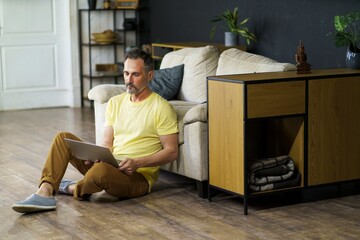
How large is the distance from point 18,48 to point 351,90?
16.5 feet

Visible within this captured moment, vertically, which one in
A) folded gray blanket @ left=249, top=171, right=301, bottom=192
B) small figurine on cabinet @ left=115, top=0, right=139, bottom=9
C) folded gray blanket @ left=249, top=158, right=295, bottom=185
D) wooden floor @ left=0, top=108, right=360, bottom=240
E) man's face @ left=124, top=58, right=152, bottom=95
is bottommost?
wooden floor @ left=0, top=108, right=360, bottom=240

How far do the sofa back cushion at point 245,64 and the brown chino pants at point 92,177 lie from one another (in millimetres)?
990

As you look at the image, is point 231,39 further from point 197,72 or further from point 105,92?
point 105,92

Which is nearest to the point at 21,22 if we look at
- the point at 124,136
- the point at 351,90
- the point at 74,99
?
the point at 74,99

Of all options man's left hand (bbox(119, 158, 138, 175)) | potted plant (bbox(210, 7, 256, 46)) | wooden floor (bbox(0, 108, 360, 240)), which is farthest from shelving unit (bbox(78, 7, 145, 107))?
man's left hand (bbox(119, 158, 138, 175))

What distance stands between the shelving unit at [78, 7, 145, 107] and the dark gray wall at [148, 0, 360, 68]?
68 cm

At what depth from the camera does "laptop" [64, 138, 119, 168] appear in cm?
482

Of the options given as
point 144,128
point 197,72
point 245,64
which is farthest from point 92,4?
point 144,128

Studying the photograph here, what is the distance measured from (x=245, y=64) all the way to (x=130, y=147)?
97 centimetres

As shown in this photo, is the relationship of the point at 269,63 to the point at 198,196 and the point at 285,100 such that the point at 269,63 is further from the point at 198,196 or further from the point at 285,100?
the point at 198,196

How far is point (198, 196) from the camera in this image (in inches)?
203

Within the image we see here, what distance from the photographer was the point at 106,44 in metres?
9.23

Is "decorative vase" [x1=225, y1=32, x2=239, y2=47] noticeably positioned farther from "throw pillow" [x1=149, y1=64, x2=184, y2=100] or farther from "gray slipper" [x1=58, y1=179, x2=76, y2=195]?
"gray slipper" [x1=58, y1=179, x2=76, y2=195]

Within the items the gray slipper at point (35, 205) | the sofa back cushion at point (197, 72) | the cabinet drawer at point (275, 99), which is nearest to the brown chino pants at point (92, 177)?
the gray slipper at point (35, 205)
